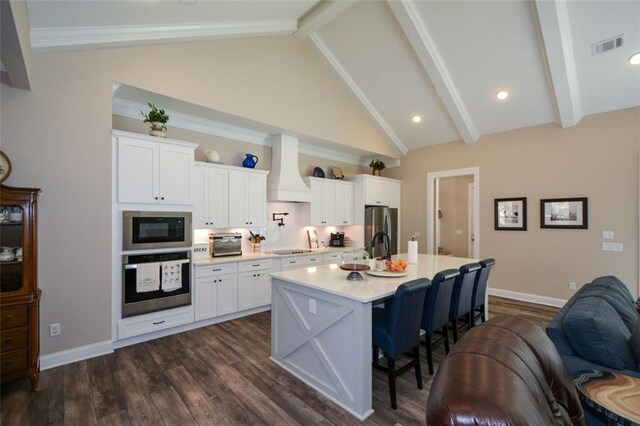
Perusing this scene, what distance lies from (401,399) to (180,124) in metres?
4.34

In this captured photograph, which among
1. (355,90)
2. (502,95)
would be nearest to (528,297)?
(502,95)

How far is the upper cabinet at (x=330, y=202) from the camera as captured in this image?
5.67 meters

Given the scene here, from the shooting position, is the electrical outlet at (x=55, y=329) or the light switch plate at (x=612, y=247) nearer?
the electrical outlet at (x=55, y=329)

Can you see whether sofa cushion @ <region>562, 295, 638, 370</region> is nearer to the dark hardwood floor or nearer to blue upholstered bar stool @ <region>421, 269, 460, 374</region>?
blue upholstered bar stool @ <region>421, 269, 460, 374</region>

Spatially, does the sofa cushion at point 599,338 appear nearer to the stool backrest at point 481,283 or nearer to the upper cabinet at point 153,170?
the stool backrest at point 481,283

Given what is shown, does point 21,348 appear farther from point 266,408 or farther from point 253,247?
point 253,247

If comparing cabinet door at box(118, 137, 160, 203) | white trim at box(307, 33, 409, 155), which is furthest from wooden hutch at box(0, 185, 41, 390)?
white trim at box(307, 33, 409, 155)

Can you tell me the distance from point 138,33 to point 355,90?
3647 millimetres

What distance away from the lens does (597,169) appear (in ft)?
14.9

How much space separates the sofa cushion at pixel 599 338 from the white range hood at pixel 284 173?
4.02m

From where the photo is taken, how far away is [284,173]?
511cm

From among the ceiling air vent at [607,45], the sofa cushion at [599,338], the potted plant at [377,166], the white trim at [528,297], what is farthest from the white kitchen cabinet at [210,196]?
the ceiling air vent at [607,45]

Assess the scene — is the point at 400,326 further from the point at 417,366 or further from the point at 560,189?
the point at 560,189

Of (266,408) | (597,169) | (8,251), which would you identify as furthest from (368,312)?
(597,169)
